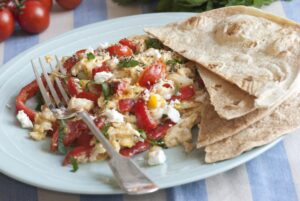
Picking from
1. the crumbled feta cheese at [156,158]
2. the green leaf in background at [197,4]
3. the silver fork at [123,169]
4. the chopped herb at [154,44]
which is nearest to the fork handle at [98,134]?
the silver fork at [123,169]

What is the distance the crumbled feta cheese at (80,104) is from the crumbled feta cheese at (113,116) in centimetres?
21

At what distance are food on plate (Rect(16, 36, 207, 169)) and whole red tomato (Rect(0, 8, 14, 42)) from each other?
1.41m

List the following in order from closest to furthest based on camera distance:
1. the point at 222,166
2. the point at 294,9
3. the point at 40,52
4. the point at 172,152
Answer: the point at 222,166, the point at 172,152, the point at 40,52, the point at 294,9

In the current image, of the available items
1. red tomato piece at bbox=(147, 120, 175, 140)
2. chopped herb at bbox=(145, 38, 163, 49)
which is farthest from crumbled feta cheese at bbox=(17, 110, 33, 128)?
chopped herb at bbox=(145, 38, 163, 49)

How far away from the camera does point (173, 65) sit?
12.6ft

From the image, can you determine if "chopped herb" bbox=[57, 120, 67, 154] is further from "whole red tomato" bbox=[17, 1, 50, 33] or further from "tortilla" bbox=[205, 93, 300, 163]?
"whole red tomato" bbox=[17, 1, 50, 33]

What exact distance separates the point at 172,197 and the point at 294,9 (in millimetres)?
2765

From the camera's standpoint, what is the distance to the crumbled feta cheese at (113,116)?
11.1 feet

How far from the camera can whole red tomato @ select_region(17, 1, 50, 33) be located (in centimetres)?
525

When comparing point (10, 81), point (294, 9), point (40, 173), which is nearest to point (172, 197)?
point (40, 173)

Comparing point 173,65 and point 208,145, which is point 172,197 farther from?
point 173,65

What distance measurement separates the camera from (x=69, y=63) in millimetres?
4047

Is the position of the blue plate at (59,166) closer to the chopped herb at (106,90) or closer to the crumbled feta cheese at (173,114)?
the crumbled feta cheese at (173,114)

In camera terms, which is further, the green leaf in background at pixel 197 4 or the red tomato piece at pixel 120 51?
the green leaf in background at pixel 197 4
